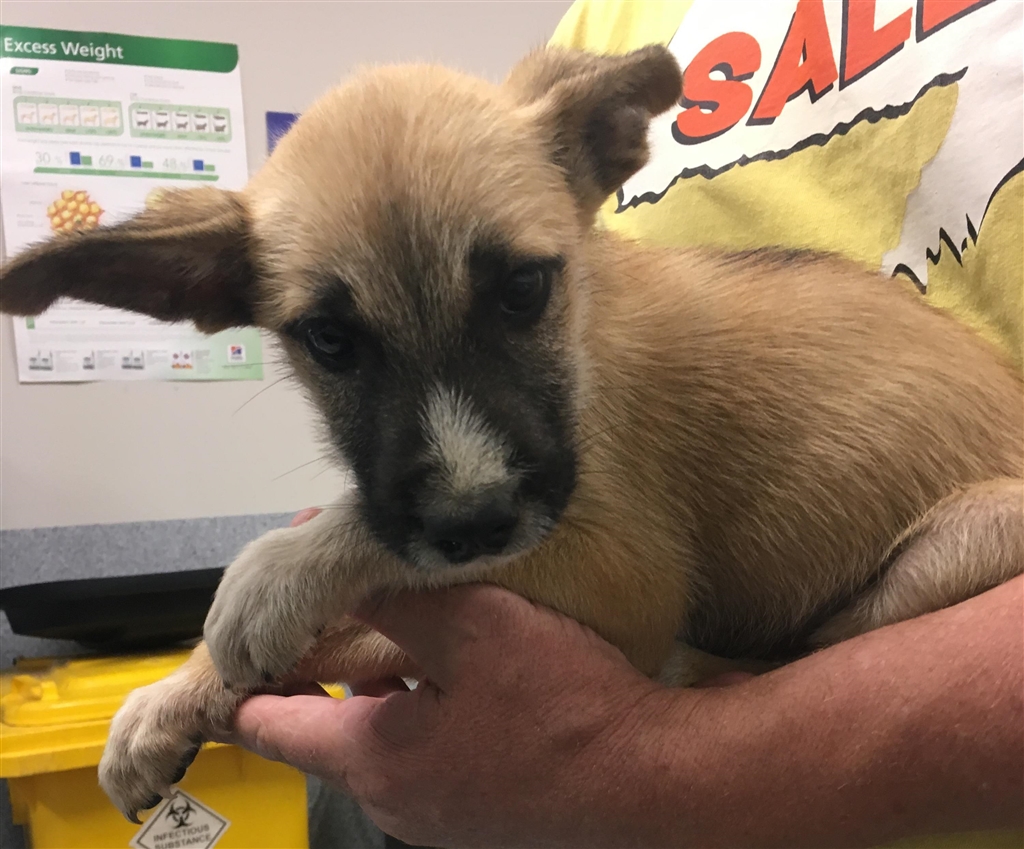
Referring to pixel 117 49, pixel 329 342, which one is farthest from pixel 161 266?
pixel 117 49

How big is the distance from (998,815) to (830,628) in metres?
0.40

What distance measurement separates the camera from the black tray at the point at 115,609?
255cm

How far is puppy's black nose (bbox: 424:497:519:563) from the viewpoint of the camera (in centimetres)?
95

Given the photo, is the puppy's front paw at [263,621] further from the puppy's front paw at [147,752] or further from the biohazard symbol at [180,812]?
the biohazard symbol at [180,812]

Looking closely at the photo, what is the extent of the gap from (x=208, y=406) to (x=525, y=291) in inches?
94.6

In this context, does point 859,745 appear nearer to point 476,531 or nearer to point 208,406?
point 476,531

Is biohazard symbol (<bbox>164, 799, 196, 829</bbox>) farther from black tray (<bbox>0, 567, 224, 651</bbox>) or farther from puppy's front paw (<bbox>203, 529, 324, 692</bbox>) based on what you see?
puppy's front paw (<bbox>203, 529, 324, 692</bbox>)

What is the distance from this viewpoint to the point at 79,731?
2336 mm

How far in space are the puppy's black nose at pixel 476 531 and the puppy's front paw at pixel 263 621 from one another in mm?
334

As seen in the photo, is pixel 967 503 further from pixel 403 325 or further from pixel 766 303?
pixel 403 325

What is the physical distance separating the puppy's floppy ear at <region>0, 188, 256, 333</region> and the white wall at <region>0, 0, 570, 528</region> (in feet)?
5.28

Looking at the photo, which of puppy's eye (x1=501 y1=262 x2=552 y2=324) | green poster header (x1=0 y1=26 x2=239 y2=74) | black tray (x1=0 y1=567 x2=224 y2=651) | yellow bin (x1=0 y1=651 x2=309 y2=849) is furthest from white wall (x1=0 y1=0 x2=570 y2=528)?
puppy's eye (x1=501 y1=262 x2=552 y2=324)

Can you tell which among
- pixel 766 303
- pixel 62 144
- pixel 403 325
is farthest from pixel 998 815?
pixel 62 144

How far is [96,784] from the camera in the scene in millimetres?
2408
